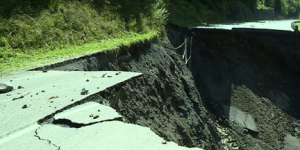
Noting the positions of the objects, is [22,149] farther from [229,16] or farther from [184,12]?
[229,16]

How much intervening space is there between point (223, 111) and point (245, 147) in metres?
1.89

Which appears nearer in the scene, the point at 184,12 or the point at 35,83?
the point at 35,83

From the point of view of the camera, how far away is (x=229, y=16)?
23203mm

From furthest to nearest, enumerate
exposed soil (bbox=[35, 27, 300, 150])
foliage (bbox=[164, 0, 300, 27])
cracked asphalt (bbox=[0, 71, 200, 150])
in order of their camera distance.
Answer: foliage (bbox=[164, 0, 300, 27])
exposed soil (bbox=[35, 27, 300, 150])
cracked asphalt (bbox=[0, 71, 200, 150])

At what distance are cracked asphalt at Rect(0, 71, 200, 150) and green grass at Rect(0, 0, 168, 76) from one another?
1.44 m

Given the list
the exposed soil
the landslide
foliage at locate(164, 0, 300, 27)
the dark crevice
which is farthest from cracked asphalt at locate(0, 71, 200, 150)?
foliage at locate(164, 0, 300, 27)

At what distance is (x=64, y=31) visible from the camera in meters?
6.99

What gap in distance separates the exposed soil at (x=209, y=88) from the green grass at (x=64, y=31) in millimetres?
636

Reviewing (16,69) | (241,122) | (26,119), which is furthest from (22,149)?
(241,122)

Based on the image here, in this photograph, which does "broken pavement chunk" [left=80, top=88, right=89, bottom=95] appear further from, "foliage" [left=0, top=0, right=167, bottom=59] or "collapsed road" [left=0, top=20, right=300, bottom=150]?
"foliage" [left=0, top=0, right=167, bottom=59]

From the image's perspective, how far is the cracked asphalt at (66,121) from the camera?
2275mm

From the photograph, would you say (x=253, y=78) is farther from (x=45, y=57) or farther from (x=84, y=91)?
(x=84, y=91)

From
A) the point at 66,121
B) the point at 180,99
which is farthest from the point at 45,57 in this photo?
the point at 180,99

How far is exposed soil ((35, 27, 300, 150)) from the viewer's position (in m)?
5.89
